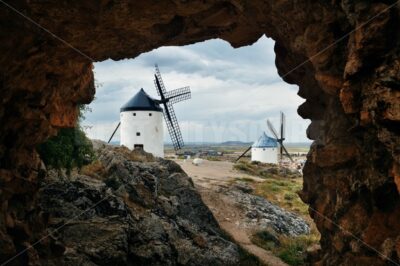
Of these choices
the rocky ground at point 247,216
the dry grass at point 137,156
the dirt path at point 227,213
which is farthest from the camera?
the dry grass at point 137,156

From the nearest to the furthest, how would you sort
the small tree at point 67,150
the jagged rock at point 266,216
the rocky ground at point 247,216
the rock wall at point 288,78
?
the rock wall at point 288,78 → the small tree at point 67,150 → the rocky ground at point 247,216 → the jagged rock at point 266,216

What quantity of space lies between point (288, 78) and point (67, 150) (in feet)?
46.3

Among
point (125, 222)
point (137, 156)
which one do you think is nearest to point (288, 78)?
point (125, 222)

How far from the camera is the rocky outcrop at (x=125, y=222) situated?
2012cm

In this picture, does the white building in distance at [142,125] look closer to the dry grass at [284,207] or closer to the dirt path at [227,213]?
the dirt path at [227,213]

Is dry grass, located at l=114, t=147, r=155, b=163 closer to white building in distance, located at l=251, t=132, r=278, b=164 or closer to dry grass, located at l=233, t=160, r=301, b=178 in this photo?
dry grass, located at l=233, t=160, r=301, b=178

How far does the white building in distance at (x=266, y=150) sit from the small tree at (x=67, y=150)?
5469 centimetres

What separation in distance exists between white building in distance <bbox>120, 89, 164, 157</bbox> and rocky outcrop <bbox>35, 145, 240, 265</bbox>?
16.7m

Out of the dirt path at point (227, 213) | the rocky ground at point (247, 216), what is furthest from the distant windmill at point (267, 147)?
the rocky ground at point (247, 216)

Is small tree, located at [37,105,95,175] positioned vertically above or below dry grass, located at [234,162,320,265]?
above

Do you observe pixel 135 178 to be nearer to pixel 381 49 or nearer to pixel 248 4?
pixel 248 4

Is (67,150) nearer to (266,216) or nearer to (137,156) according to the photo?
(137,156)

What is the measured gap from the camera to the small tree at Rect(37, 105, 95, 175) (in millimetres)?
23875

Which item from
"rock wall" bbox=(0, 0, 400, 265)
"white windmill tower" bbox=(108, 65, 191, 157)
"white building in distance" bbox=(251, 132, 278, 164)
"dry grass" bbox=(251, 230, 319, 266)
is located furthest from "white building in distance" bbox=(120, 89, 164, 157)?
"white building in distance" bbox=(251, 132, 278, 164)
